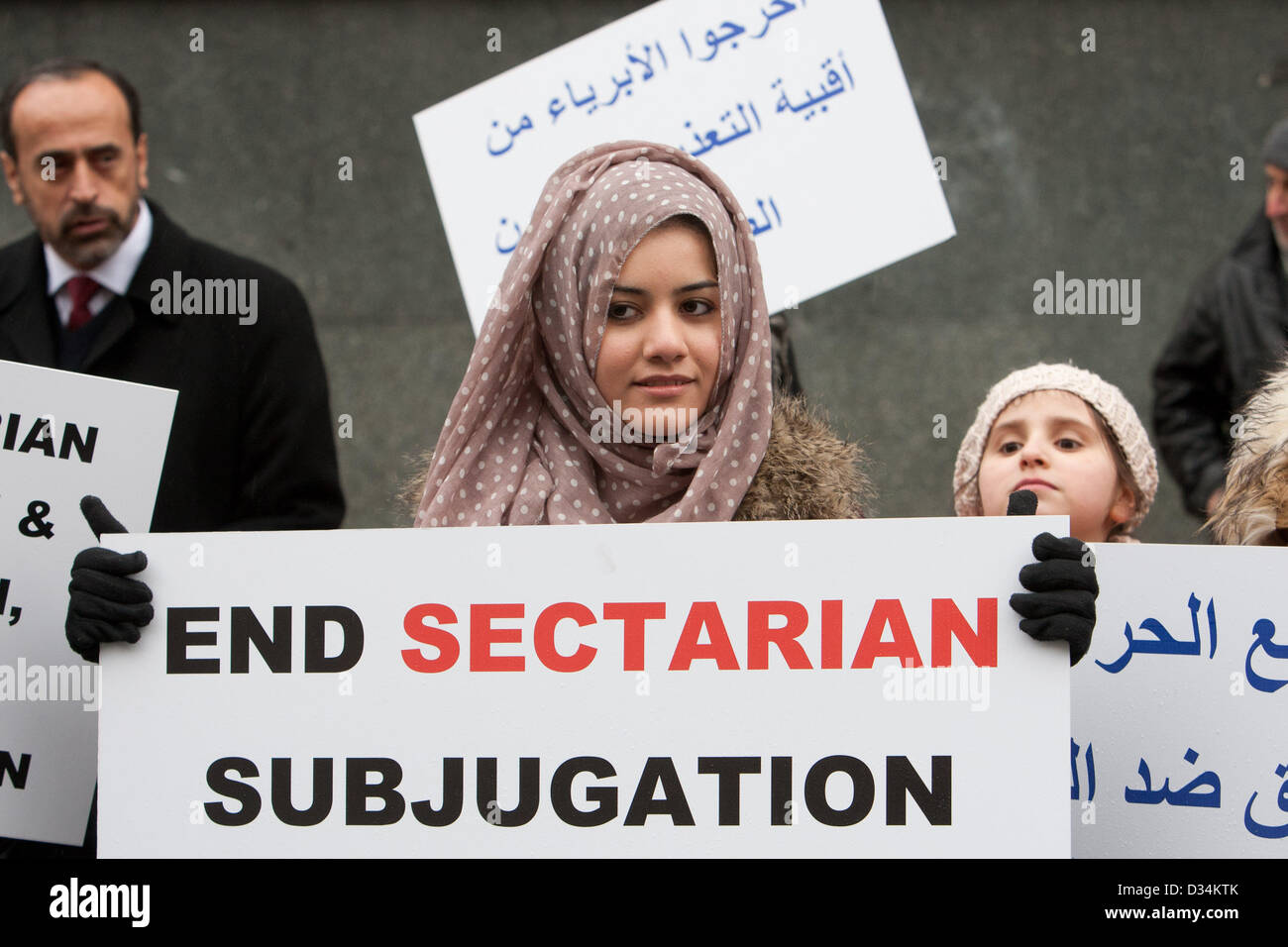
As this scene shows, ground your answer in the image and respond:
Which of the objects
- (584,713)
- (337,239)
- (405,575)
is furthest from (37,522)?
(337,239)

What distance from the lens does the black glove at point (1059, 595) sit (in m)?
2.13

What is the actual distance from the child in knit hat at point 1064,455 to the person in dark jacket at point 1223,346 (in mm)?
1093

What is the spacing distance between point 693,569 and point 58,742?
3.61ft

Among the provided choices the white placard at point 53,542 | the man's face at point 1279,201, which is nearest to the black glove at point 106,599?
the white placard at point 53,542

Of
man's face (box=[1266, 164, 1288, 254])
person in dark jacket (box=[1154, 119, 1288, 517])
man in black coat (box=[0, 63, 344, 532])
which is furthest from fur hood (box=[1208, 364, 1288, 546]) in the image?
man in black coat (box=[0, 63, 344, 532])

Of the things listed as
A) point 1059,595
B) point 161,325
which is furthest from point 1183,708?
point 161,325

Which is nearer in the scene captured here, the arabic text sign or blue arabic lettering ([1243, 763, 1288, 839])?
the arabic text sign

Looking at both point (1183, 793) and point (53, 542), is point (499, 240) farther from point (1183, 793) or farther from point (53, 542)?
point (1183, 793)

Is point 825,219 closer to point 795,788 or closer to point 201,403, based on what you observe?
point 201,403

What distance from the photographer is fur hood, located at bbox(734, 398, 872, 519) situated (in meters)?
2.56

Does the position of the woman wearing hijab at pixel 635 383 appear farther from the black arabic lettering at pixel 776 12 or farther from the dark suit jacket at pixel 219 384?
the black arabic lettering at pixel 776 12

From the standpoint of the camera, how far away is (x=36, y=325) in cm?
372

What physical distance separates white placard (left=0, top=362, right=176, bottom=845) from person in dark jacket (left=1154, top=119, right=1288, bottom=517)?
2638 mm

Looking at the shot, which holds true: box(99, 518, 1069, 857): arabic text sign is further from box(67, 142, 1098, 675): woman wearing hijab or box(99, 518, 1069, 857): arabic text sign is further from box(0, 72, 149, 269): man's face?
box(0, 72, 149, 269): man's face
